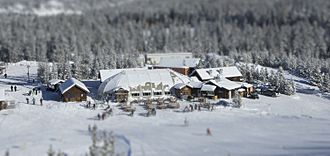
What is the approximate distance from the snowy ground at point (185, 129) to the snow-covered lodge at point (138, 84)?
11.9ft

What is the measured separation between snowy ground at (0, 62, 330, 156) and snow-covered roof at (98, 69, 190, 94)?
14.3 feet

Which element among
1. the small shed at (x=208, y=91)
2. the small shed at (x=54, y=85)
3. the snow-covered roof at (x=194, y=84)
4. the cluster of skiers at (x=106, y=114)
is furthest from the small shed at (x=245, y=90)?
the small shed at (x=54, y=85)

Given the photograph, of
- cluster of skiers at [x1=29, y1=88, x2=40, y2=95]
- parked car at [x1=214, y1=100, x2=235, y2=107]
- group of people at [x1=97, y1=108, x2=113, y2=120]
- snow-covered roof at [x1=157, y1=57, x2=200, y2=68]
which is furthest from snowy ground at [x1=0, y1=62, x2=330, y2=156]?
snow-covered roof at [x1=157, y1=57, x2=200, y2=68]

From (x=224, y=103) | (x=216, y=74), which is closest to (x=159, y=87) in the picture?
(x=224, y=103)

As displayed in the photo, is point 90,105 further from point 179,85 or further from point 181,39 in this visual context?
point 181,39

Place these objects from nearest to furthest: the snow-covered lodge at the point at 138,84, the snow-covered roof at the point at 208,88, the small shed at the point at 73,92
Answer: the small shed at the point at 73,92 → the snow-covered lodge at the point at 138,84 → the snow-covered roof at the point at 208,88

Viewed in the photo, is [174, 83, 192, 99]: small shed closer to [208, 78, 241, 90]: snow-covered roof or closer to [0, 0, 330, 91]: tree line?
[208, 78, 241, 90]: snow-covered roof

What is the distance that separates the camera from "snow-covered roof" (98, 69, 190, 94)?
147 ft

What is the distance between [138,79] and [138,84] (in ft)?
2.47

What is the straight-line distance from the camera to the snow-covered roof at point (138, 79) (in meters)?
44.8

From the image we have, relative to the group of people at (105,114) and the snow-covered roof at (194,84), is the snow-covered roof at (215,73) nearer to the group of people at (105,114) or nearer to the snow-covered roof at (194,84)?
the snow-covered roof at (194,84)

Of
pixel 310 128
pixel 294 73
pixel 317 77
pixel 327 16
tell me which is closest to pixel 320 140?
pixel 310 128

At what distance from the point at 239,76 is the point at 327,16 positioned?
89684 mm

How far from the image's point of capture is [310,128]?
34094 mm
